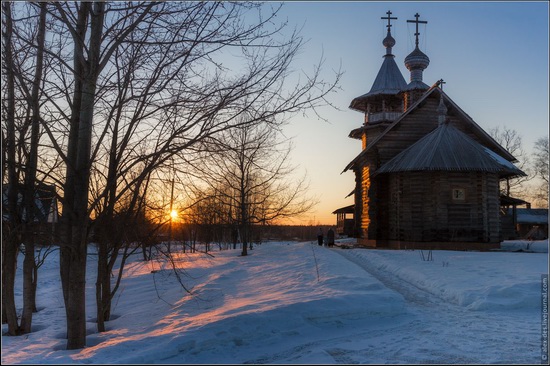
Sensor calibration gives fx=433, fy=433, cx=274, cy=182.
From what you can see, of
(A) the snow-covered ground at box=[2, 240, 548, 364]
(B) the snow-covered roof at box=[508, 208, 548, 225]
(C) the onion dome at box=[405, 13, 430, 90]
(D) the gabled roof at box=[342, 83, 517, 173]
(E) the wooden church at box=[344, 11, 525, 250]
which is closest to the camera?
(A) the snow-covered ground at box=[2, 240, 548, 364]

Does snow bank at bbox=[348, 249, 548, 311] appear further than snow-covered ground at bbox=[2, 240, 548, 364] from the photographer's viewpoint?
Yes

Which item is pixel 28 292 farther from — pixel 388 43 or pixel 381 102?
pixel 388 43

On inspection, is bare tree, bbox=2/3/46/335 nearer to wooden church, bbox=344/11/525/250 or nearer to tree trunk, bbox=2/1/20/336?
tree trunk, bbox=2/1/20/336

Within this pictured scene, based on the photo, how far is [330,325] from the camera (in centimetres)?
650

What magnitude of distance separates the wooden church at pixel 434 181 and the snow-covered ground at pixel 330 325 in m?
7.51

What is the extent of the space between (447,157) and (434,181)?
1201mm

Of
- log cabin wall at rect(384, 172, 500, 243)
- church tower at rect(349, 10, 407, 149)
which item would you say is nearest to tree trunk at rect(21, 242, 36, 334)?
→ log cabin wall at rect(384, 172, 500, 243)

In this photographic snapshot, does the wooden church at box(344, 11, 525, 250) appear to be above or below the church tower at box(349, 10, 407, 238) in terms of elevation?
below

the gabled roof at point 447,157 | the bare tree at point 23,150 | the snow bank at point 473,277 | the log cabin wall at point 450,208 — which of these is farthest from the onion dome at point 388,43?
the bare tree at point 23,150

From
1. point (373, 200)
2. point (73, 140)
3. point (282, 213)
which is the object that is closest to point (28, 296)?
point (73, 140)

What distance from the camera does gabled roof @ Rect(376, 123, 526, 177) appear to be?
735 inches

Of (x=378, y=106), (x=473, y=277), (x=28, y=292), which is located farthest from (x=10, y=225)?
(x=378, y=106)

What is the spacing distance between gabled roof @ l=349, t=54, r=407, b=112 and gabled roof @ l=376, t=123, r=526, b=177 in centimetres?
1109

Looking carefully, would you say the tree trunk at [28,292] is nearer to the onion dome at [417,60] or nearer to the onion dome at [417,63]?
the onion dome at [417,63]
